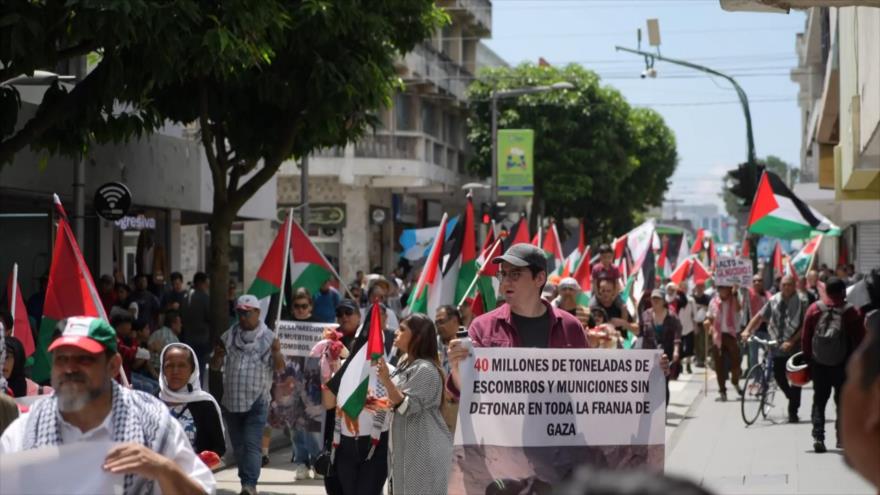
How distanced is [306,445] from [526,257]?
6.70 metres

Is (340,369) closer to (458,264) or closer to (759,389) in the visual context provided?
(458,264)

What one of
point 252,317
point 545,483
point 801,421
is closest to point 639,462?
point 545,483

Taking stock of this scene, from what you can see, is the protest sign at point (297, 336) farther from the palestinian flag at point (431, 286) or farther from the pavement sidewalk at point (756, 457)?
the pavement sidewalk at point (756, 457)

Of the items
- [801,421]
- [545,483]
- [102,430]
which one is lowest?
[801,421]

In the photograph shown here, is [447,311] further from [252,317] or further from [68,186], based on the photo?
[68,186]

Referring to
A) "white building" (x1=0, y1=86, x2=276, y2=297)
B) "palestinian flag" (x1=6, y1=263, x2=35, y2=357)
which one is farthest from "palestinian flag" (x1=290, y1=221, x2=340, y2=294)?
"white building" (x1=0, y1=86, x2=276, y2=297)

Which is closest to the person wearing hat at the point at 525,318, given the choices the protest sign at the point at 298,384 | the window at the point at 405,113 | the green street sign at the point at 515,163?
the protest sign at the point at 298,384

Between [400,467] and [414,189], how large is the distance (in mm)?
42401

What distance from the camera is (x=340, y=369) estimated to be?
10.2m

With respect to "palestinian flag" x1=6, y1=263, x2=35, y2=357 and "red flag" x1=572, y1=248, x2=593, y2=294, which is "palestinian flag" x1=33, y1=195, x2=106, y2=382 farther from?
"red flag" x1=572, y1=248, x2=593, y2=294

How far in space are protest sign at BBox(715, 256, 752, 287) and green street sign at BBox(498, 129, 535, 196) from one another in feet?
61.8

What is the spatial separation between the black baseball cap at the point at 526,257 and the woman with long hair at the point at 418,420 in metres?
1.38

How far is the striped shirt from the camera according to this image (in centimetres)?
1248

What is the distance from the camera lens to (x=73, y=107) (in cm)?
1504
